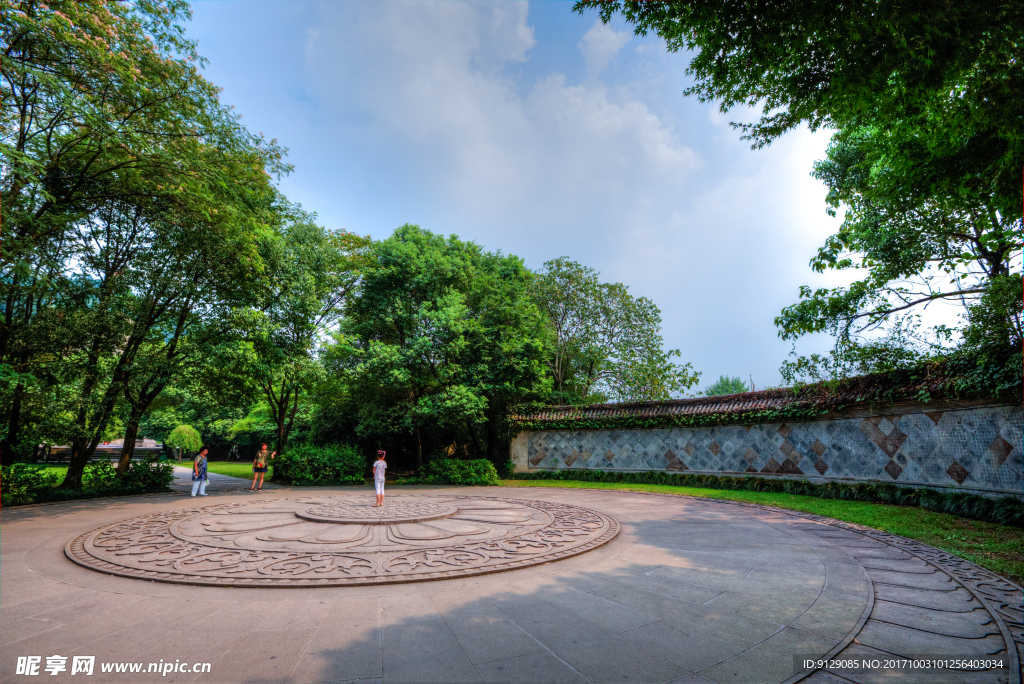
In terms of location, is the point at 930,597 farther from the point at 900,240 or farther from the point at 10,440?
the point at 10,440

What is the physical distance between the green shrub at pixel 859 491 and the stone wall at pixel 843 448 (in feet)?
1.12

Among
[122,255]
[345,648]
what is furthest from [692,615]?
[122,255]

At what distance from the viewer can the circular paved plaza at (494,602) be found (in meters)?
3.07

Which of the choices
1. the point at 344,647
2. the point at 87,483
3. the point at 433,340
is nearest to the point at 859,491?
the point at 344,647

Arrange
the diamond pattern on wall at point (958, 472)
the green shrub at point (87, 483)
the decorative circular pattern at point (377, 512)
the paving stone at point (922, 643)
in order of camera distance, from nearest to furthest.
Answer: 1. the paving stone at point (922, 643)
2. the decorative circular pattern at point (377, 512)
3. the diamond pattern on wall at point (958, 472)
4. the green shrub at point (87, 483)

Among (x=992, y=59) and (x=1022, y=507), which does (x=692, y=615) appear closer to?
(x=992, y=59)

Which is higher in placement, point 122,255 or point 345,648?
point 122,255

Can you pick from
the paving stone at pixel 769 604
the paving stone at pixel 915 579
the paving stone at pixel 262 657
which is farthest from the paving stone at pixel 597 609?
the paving stone at pixel 915 579

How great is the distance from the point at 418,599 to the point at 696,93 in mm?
7150

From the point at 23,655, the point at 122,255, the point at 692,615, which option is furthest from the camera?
the point at 122,255

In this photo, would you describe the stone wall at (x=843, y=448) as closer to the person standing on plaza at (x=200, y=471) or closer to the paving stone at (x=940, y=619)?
the paving stone at (x=940, y=619)

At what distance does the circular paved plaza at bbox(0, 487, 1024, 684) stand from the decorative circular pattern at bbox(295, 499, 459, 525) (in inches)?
5.0

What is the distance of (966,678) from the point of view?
9.36 feet

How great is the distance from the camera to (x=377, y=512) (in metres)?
8.67
